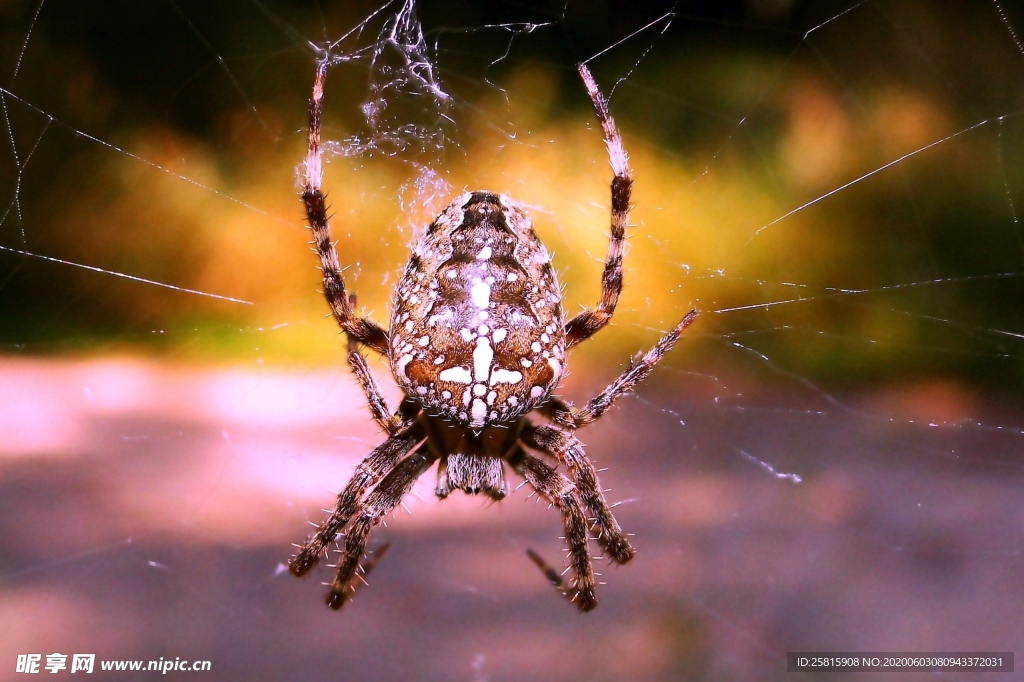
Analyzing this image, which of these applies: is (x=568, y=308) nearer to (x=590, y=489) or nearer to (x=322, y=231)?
(x=590, y=489)

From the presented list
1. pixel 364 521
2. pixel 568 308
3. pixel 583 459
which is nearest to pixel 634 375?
pixel 583 459

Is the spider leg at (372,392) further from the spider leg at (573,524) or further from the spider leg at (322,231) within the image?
the spider leg at (573,524)

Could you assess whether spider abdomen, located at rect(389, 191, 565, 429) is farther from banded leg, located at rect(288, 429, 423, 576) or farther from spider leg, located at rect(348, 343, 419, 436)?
banded leg, located at rect(288, 429, 423, 576)

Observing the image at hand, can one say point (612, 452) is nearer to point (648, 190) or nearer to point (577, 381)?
point (577, 381)

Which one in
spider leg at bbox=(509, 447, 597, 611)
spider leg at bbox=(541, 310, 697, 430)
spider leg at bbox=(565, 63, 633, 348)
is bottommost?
spider leg at bbox=(509, 447, 597, 611)

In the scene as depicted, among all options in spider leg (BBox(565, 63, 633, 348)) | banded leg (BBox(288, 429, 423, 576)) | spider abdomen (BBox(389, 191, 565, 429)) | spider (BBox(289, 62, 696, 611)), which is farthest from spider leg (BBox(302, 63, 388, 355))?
spider leg (BBox(565, 63, 633, 348))

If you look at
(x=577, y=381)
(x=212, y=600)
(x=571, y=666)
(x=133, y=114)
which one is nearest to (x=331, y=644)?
(x=212, y=600)

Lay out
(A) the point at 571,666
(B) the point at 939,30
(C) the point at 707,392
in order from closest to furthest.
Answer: (A) the point at 571,666, (B) the point at 939,30, (C) the point at 707,392

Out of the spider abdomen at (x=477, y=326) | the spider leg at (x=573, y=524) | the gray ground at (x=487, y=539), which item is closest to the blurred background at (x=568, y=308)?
the gray ground at (x=487, y=539)
